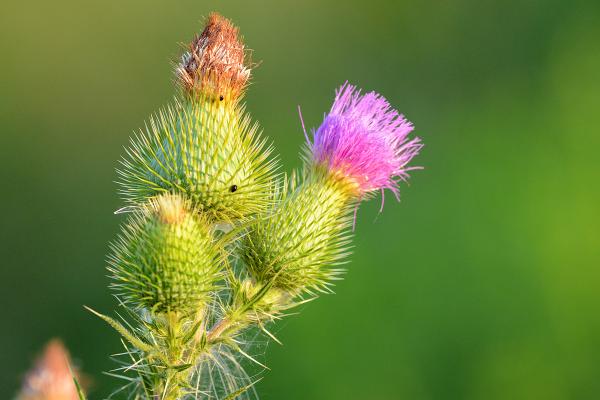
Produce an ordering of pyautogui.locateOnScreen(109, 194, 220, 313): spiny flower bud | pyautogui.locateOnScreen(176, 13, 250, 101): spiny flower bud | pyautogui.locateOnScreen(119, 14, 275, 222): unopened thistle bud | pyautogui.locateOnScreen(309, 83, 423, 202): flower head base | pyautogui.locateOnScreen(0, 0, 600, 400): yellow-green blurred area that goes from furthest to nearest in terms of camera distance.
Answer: pyautogui.locateOnScreen(0, 0, 600, 400): yellow-green blurred area → pyautogui.locateOnScreen(309, 83, 423, 202): flower head base → pyautogui.locateOnScreen(176, 13, 250, 101): spiny flower bud → pyautogui.locateOnScreen(119, 14, 275, 222): unopened thistle bud → pyautogui.locateOnScreen(109, 194, 220, 313): spiny flower bud

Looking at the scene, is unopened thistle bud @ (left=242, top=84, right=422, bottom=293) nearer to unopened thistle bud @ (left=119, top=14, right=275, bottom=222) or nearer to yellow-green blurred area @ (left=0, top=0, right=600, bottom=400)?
unopened thistle bud @ (left=119, top=14, right=275, bottom=222)

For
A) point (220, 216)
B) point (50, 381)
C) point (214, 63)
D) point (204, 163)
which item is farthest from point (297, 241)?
point (50, 381)

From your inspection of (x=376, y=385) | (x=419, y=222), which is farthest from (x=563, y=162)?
(x=376, y=385)

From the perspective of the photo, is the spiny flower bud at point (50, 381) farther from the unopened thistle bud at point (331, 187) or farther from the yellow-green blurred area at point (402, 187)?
the yellow-green blurred area at point (402, 187)

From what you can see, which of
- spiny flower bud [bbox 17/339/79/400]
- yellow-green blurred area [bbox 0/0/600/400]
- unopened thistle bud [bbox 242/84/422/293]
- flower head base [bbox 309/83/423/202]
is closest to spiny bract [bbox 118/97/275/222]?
unopened thistle bud [bbox 242/84/422/293]

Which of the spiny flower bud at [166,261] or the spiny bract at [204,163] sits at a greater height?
the spiny bract at [204,163]

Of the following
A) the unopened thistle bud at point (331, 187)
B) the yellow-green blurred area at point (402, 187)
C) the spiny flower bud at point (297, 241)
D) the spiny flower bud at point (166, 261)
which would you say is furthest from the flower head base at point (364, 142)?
the yellow-green blurred area at point (402, 187)

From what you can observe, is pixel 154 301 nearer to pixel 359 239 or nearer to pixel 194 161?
pixel 194 161
